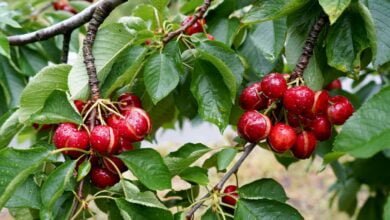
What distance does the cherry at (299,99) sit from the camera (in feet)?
2.87

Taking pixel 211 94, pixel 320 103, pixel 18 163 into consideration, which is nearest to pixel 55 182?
pixel 18 163

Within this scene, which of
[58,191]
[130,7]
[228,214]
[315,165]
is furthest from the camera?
[315,165]

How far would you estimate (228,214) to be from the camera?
92 cm

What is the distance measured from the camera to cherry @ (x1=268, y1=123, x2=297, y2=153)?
90cm

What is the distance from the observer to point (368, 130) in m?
0.64

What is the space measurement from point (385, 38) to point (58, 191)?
56cm

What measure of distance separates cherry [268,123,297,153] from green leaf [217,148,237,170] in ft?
0.27

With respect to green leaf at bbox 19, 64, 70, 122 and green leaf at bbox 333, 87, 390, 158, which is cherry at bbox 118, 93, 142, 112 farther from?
green leaf at bbox 333, 87, 390, 158

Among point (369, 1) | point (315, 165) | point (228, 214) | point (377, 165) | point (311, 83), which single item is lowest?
point (315, 165)

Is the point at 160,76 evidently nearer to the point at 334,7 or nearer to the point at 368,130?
the point at 334,7

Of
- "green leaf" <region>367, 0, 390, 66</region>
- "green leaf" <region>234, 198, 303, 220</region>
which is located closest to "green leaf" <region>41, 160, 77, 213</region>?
"green leaf" <region>234, 198, 303, 220</region>

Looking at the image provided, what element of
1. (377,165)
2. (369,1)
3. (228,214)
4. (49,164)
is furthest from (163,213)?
(377,165)

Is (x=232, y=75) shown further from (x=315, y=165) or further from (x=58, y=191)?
(x=315, y=165)

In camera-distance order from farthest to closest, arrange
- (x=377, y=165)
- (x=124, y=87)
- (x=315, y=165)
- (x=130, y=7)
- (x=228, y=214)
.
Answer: (x=315, y=165) < (x=377, y=165) < (x=130, y=7) < (x=124, y=87) < (x=228, y=214)
